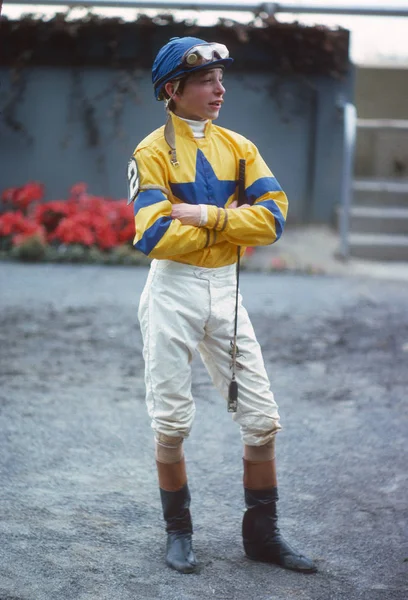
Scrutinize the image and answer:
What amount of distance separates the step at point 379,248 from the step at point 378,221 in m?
0.16

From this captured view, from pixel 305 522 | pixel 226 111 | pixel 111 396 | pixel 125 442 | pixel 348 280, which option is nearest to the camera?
pixel 305 522

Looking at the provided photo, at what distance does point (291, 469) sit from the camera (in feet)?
13.5

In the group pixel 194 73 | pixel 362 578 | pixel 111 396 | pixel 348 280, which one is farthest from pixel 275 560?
pixel 348 280

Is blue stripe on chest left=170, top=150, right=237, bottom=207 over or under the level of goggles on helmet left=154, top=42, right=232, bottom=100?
under

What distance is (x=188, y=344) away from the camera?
3.14 meters

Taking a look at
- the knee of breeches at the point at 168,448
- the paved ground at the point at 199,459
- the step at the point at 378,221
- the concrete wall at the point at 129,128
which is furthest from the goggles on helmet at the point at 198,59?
the concrete wall at the point at 129,128

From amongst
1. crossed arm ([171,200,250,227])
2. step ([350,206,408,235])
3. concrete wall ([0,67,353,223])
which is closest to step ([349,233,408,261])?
step ([350,206,408,235])

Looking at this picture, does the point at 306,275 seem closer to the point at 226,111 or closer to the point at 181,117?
the point at 226,111

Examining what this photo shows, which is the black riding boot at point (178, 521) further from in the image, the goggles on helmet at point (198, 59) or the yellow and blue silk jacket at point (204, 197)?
the goggles on helmet at point (198, 59)

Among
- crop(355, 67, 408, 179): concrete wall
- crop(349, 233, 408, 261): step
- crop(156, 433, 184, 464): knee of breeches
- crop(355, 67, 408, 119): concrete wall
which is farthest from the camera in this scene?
crop(355, 67, 408, 119): concrete wall

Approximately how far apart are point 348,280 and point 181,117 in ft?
17.5

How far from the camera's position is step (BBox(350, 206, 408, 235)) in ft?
31.2

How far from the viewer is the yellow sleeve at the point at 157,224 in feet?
9.77

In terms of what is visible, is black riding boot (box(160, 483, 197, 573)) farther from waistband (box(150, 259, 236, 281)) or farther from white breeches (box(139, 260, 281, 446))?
waistband (box(150, 259, 236, 281))
